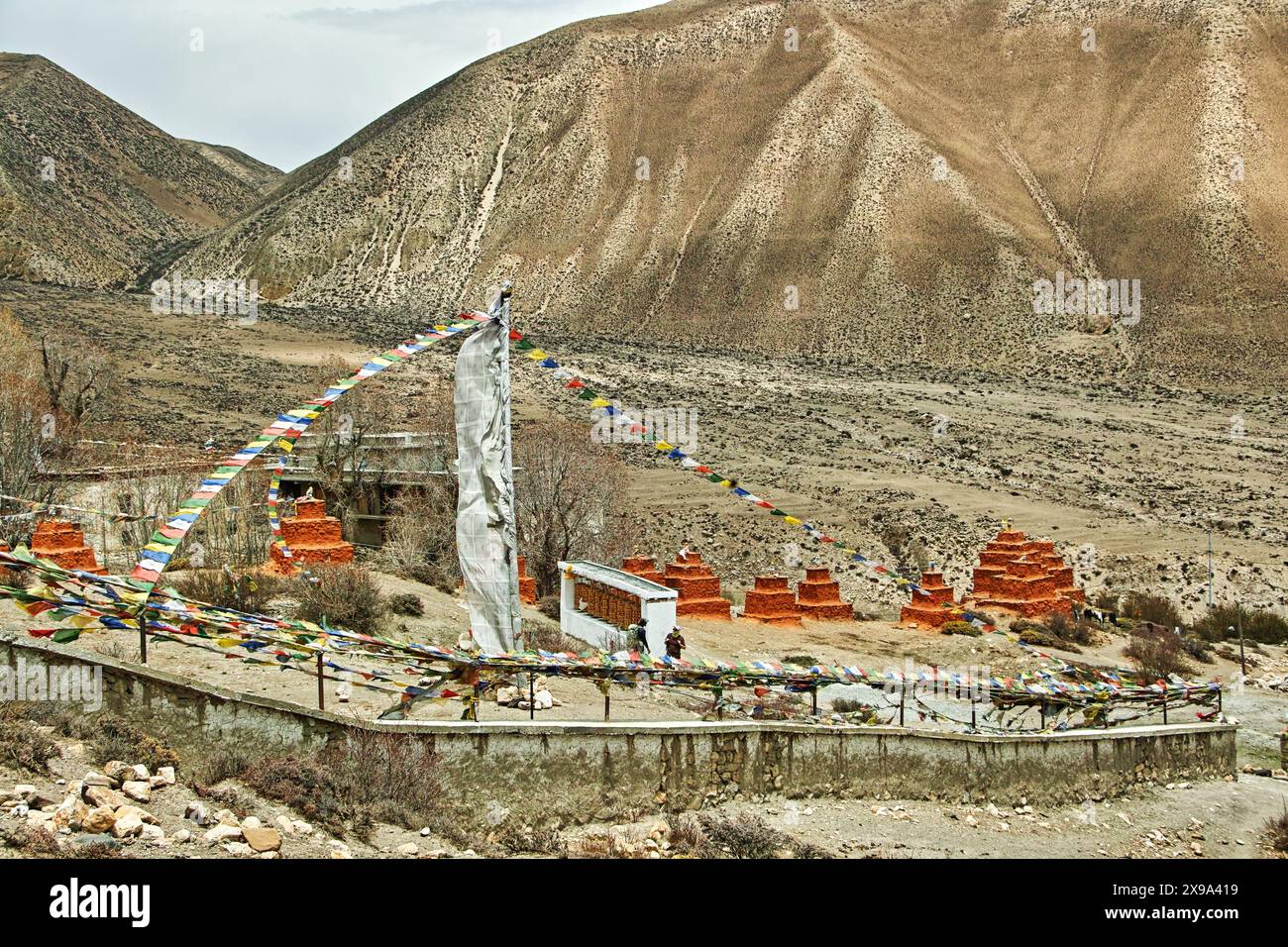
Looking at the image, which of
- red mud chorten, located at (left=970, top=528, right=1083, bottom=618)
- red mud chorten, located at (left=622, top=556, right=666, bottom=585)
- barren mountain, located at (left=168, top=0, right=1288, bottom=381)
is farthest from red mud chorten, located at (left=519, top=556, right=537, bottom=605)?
barren mountain, located at (left=168, top=0, right=1288, bottom=381)

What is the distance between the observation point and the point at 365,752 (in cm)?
1085

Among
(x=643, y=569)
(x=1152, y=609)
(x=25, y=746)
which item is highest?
(x=25, y=746)

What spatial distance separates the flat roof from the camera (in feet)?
62.5

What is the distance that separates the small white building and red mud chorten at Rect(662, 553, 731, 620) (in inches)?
109

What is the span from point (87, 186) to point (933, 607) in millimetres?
109758

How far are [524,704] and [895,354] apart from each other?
209 feet

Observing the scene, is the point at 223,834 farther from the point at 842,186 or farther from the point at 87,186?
the point at 87,186

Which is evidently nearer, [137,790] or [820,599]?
[137,790]

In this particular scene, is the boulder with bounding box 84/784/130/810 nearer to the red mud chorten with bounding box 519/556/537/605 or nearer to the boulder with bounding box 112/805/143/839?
the boulder with bounding box 112/805/143/839

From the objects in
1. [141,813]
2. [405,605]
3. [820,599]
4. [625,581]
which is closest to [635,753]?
[141,813]

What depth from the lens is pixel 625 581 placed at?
20375mm

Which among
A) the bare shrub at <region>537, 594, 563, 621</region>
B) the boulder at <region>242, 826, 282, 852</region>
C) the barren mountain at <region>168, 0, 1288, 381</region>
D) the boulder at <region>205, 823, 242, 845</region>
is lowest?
the bare shrub at <region>537, 594, 563, 621</region>

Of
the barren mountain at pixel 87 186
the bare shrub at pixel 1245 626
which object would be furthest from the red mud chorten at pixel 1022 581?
the barren mountain at pixel 87 186
